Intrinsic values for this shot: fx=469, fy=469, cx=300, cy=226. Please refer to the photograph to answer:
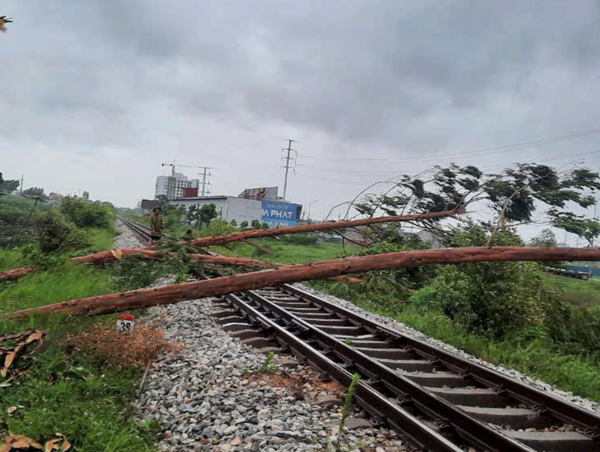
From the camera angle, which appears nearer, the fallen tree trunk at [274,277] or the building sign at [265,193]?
the fallen tree trunk at [274,277]

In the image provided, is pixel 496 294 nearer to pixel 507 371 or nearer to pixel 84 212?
pixel 507 371

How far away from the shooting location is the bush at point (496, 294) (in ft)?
27.7

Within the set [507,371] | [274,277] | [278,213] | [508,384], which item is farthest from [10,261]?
[278,213]

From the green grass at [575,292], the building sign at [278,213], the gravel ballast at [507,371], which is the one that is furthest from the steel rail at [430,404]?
the building sign at [278,213]

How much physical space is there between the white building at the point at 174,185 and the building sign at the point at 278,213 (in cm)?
5152

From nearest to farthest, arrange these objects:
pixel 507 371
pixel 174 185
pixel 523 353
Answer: pixel 507 371 → pixel 523 353 → pixel 174 185

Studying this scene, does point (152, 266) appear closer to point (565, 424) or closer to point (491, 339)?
Answer: point (491, 339)

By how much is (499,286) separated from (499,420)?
4618 millimetres

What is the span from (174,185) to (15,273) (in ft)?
301

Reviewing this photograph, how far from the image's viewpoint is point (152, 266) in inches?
418

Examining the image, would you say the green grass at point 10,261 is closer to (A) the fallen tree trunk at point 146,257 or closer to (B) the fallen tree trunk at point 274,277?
(A) the fallen tree trunk at point 146,257

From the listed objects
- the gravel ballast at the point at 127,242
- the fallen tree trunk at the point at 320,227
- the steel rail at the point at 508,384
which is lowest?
the gravel ballast at the point at 127,242

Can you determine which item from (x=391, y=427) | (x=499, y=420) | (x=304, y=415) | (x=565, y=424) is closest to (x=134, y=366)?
(x=304, y=415)

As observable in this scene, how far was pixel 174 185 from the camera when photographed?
98.4 meters
